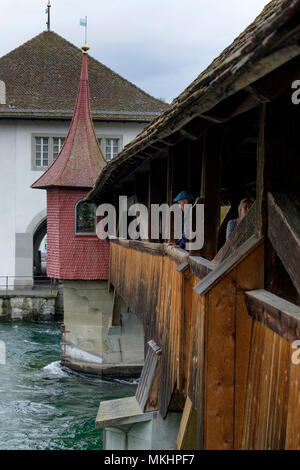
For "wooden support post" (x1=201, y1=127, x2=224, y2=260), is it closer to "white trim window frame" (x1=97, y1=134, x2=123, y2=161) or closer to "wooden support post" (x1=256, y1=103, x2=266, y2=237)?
"wooden support post" (x1=256, y1=103, x2=266, y2=237)

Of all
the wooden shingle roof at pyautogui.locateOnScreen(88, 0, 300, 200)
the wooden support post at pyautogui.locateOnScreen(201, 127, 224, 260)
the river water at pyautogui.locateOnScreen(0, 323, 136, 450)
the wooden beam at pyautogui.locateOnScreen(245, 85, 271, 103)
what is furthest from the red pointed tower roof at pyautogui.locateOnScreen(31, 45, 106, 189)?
the wooden beam at pyautogui.locateOnScreen(245, 85, 271, 103)

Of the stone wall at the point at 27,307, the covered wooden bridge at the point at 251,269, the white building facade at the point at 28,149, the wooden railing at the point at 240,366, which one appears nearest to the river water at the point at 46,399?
the stone wall at the point at 27,307

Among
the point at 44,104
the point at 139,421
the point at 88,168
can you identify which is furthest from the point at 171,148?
the point at 44,104

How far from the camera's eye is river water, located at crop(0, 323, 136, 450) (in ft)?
38.7

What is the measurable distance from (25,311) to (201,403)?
68.9 feet

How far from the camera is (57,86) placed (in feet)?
90.3

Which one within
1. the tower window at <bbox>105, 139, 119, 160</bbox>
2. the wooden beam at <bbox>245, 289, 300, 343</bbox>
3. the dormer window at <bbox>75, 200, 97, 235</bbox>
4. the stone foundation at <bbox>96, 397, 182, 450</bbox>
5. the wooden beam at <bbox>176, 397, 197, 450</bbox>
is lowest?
the stone foundation at <bbox>96, 397, 182, 450</bbox>

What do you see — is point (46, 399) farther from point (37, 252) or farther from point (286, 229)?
point (37, 252)

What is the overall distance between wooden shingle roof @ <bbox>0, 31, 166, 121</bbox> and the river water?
9155 mm

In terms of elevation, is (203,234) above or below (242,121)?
below

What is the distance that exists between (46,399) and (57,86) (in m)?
15.8

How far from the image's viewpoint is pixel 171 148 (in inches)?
259

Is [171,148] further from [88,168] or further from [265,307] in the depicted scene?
[88,168]
